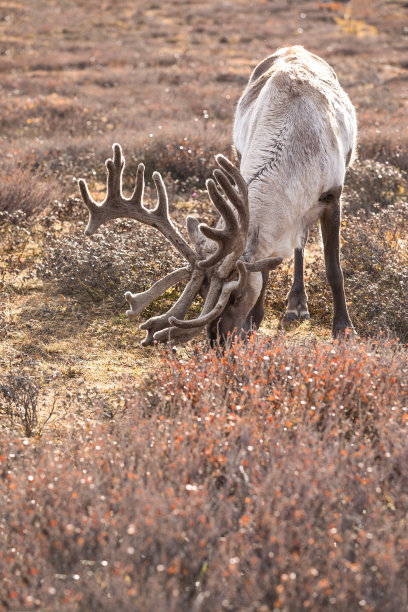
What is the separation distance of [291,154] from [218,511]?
107 inches

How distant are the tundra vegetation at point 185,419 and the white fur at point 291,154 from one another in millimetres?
775

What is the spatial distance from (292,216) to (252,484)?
2.18m

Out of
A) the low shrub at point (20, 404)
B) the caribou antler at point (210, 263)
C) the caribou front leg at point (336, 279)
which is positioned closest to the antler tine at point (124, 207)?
the caribou antler at point (210, 263)

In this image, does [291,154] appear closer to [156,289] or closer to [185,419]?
[156,289]

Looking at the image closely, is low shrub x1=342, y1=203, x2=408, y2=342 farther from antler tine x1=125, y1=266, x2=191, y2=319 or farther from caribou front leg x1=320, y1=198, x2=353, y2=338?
antler tine x1=125, y1=266, x2=191, y2=319

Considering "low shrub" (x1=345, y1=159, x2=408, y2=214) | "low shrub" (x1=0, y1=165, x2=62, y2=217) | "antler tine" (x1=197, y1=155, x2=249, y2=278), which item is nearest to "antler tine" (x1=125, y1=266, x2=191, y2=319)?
"antler tine" (x1=197, y1=155, x2=249, y2=278)

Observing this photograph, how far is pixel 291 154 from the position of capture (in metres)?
4.29

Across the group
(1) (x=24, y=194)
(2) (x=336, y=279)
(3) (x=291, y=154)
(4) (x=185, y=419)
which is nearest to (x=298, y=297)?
(2) (x=336, y=279)

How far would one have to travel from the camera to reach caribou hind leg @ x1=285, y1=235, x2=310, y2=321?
5395 millimetres

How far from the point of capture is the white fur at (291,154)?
13.4ft

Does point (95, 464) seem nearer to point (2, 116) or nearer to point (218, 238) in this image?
point (218, 238)

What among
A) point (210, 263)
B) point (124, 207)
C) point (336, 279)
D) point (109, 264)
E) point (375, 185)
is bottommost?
point (109, 264)

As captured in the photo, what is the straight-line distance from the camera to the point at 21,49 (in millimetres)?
22156

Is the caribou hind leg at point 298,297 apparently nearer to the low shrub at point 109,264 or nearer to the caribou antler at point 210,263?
the low shrub at point 109,264
